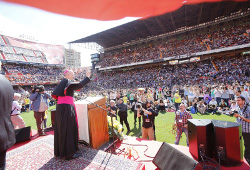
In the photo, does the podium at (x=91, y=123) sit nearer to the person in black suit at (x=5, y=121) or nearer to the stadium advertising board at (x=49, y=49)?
the person in black suit at (x=5, y=121)

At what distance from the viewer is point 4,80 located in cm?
166

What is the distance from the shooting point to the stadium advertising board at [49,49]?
39.4 m

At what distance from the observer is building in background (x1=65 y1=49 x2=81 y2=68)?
10078cm

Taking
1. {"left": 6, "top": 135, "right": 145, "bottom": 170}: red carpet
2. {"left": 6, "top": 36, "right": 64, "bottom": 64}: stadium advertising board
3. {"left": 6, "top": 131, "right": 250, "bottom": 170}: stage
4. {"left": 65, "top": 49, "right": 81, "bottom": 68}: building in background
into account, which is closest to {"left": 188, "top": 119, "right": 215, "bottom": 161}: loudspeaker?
{"left": 6, "top": 131, "right": 250, "bottom": 170}: stage

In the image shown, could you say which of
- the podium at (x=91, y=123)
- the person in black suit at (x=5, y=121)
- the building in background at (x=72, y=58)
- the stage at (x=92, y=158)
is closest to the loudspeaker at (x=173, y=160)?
the stage at (x=92, y=158)

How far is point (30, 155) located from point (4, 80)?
225 cm

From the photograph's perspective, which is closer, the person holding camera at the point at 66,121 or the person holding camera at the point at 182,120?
the person holding camera at the point at 66,121

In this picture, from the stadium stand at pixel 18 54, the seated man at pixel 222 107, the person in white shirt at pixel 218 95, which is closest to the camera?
the seated man at pixel 222 107

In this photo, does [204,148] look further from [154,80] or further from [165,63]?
[165,63]

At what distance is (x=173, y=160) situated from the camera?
6.99 ft

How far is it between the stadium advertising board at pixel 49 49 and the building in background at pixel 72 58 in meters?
55.0

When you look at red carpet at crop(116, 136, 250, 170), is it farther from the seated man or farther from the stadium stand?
the stadium stand

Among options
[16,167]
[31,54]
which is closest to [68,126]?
[16,167]

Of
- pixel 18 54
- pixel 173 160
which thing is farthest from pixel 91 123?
pixel 18 54
